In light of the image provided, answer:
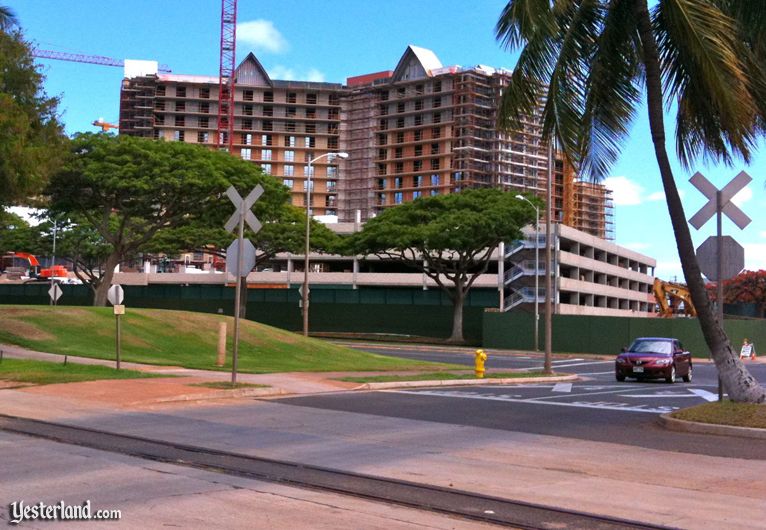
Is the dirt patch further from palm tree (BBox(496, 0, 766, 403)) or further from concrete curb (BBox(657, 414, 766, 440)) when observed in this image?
concrete curb (BBox(657, 414, 766, 440))

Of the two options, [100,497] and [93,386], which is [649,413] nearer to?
[93,386]

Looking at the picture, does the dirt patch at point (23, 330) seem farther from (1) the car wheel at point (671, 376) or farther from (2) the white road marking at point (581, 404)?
(1) the car wheel at point (671, 376)

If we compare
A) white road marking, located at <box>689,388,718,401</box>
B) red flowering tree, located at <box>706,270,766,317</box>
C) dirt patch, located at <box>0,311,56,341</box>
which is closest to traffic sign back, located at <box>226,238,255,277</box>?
white road marking, located at <box>689,388,718,401</box>

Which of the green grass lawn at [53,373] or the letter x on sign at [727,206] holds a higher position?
the letter x on sign at [727,206]

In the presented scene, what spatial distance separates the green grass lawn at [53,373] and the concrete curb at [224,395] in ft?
11.0

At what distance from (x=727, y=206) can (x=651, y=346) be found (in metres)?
16.3

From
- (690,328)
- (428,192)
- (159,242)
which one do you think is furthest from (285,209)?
(428,192)

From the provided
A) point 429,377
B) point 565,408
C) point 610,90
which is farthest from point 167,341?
point 610,90

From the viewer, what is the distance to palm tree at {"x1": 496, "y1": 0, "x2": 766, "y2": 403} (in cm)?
1527

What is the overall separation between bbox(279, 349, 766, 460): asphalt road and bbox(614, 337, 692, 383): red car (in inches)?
62.0

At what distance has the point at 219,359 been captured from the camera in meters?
28.0

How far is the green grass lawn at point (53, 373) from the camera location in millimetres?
20375

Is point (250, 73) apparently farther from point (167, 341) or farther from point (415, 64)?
point (167, 341)
